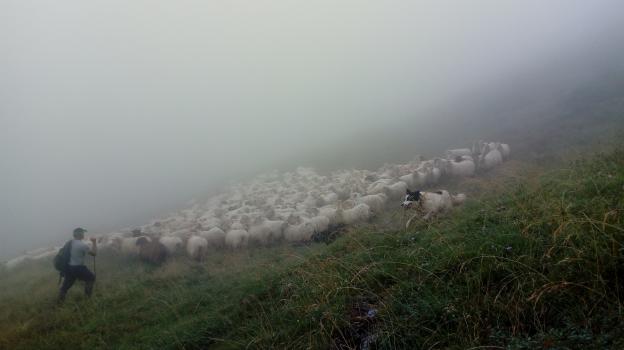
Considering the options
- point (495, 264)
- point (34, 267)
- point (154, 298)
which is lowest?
point (34, 267)

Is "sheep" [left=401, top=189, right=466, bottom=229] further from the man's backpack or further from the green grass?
the man's backpack

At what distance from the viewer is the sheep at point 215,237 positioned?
12.7 m

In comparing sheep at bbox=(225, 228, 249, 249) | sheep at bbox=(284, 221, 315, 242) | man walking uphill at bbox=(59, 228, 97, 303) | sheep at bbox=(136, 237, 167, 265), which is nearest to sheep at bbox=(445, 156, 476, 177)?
sheep at bbox=(284, 221, 315, 242)

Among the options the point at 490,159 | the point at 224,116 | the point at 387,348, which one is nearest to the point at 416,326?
the point at 387,348

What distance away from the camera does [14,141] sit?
59156mm

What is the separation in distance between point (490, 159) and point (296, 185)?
876cm

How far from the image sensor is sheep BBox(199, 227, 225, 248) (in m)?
12.7

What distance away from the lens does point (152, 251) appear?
1234 centimetres

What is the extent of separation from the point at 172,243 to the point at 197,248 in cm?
115

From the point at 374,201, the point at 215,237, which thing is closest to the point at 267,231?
the point at 215,237

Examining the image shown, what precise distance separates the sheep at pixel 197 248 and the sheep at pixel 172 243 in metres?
0.50

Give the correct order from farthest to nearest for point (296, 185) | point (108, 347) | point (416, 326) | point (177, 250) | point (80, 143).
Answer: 1. point (80, 143)
2. point (296, 185)
3. point (177, 250)
4. point (108, 347)
5. point (416, 326)

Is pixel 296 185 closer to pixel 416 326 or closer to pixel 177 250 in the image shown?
pixel 177 250

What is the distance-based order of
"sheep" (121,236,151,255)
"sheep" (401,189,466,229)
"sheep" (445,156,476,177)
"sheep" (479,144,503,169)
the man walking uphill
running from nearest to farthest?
"sheep" (401,189,466,229) < the man walking uphill < "sheep" (121,236,151,255) < "sheep" (445,156,476,177) < "sheep" (479,144,503,169)
